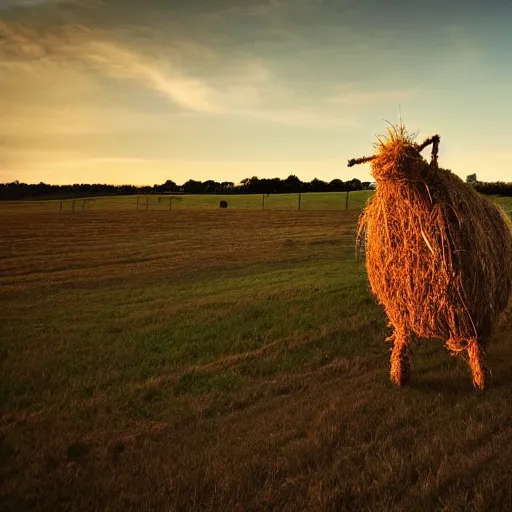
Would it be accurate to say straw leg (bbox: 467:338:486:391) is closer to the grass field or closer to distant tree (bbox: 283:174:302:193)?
the grass field

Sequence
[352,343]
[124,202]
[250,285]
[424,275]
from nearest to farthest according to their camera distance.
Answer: [424,275] < [352,343] < [250,285] < [124,202]

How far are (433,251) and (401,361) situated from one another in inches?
66.0

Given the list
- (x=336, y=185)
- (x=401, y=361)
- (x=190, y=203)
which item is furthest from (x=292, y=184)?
(x=401, y=361)

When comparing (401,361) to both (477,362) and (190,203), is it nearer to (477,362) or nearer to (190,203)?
(477,362)

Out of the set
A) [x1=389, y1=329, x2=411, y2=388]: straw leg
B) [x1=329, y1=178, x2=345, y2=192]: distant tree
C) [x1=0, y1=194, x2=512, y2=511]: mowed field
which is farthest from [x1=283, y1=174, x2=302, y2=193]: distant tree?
[x1=389, y1=329, x2=411, y2=388]: straw leg

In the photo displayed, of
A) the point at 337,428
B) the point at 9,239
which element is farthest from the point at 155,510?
the point at 9,239

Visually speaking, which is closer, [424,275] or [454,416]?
[454,416]

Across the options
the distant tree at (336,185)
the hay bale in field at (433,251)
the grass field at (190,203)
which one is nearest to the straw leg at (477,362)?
the hay bale in field at (433,251)

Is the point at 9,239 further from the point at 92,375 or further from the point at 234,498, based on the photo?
the point at 234,498

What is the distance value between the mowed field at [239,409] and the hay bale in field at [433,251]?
2.79ft

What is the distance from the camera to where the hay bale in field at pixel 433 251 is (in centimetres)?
587

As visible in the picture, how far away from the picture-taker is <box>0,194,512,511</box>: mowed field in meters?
4.33

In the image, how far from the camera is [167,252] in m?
24.2

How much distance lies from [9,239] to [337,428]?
28959 mm
